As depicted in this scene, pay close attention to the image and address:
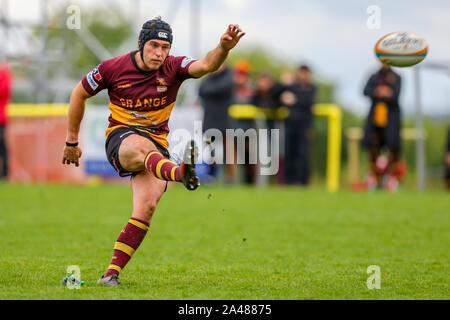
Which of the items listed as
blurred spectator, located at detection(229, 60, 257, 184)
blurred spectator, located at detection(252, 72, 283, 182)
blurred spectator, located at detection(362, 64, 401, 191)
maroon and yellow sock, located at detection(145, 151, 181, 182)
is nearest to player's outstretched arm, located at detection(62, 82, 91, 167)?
maroon and yellow sock, located at detection(145, 151, 181, 182)

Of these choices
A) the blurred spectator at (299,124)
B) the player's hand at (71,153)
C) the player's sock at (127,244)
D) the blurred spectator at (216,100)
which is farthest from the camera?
the blurred spectator at (299,124)

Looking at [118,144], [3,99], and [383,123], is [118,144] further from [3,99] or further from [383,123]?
[3,99]

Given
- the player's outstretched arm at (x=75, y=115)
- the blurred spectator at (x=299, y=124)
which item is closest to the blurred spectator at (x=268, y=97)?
the blurred spectator at (x=299, y=124)

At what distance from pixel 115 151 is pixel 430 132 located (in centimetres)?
1768

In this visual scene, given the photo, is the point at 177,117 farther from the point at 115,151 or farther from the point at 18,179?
the point at 115,151

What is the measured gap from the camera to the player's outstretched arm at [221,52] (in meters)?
5.31

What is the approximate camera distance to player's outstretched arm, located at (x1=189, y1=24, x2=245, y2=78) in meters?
5.31

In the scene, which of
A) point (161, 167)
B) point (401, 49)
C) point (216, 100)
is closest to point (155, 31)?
point (161, 167)

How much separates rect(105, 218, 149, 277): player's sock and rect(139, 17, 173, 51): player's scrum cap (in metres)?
1.35

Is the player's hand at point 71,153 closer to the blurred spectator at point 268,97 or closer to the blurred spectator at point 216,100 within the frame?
the blurred spectator at point 216,100

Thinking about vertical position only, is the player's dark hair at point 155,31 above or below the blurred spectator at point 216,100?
below

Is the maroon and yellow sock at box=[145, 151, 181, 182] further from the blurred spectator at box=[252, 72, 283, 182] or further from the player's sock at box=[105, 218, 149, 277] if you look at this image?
the blurred spectator at box=[252, 72, 283, 182]

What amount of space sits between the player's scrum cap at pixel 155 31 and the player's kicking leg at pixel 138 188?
748 mm
